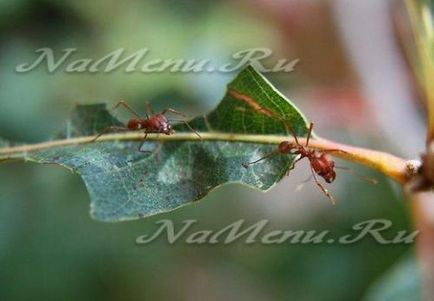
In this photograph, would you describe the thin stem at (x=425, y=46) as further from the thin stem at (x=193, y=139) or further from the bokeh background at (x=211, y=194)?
the bokeh background at (x=211, y=194)

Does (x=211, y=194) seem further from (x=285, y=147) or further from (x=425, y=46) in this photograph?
(x=425, y=46)

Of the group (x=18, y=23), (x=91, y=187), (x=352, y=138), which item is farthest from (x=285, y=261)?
(x=91, y=187)

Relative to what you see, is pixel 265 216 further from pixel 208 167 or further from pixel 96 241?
pixel 208 167

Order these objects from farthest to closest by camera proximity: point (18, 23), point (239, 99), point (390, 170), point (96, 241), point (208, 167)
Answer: point (18, 23)
point (96, 241)
point (239, 99)
point (208, 167)
point (390, 170)

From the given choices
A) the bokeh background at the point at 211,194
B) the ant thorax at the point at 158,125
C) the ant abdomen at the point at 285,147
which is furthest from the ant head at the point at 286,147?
the bokeh background at the point at 211,194

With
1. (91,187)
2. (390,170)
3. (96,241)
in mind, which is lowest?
(390,170)
